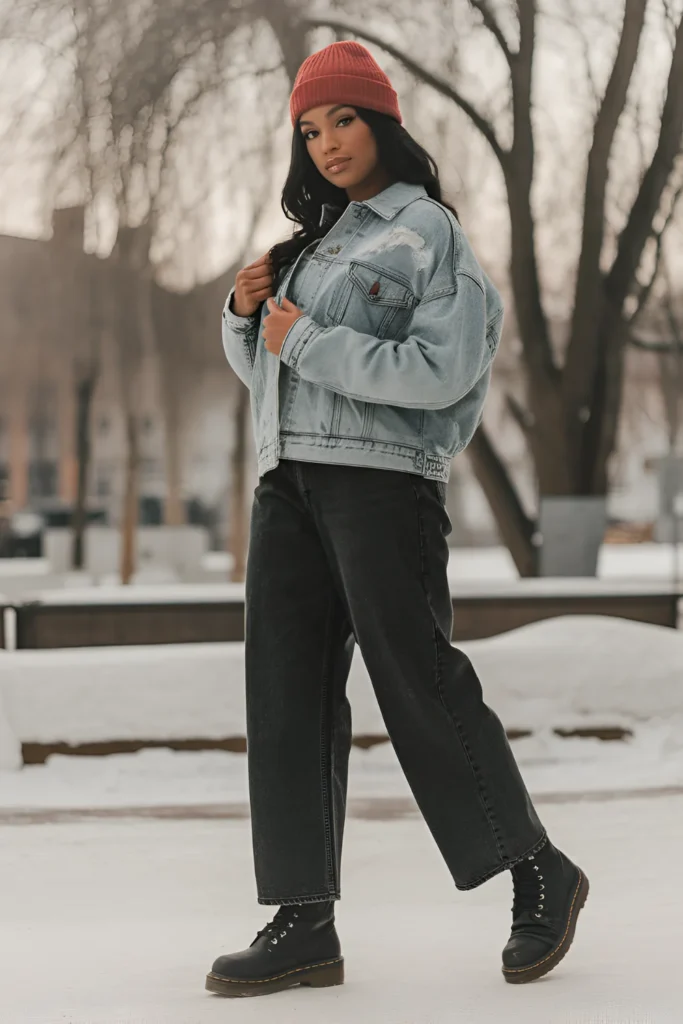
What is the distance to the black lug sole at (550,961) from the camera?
2434 mm

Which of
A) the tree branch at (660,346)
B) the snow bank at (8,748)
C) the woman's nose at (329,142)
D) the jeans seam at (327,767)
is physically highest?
the tree branch at (660,346)

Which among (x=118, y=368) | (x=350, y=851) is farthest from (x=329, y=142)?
(x=118, y=368)

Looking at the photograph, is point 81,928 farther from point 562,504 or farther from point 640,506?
point 640,506

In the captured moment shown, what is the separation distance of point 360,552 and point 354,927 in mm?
1047

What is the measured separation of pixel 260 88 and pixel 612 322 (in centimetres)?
280

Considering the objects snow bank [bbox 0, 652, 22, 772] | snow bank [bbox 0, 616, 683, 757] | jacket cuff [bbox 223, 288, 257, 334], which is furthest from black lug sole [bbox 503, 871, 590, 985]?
snow bank [bbox 0, 652, 22, 772]

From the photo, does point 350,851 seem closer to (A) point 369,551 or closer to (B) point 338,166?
(A) point 369,551

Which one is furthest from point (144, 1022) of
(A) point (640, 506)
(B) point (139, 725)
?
(A) point (640, 506)

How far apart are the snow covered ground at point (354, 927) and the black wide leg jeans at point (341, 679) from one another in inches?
8.8

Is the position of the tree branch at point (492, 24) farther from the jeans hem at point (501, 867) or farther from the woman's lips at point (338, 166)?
the jeans hem at point (501, 867)

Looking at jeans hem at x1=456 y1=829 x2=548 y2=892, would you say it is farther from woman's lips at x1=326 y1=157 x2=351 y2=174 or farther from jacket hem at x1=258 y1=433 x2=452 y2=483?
woman's lips at x1=326 y1=157 x2=351 y2=174

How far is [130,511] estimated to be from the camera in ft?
39.8

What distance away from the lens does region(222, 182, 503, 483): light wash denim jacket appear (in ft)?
7.71

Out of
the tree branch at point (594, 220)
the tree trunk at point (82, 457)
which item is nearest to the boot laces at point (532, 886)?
the tree branch at point (594, 220)
